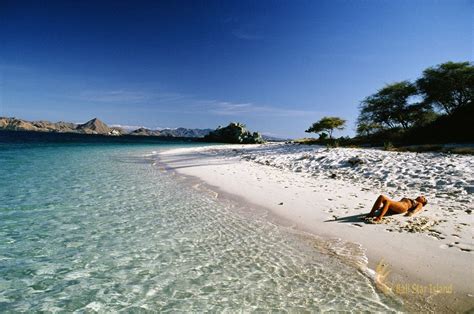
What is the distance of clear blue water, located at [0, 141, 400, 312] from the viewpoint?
4.04 meters

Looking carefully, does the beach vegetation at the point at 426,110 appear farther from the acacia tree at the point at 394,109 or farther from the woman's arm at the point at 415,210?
the woman's arm at the point at 415,210

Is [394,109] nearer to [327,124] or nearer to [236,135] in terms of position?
[327,124]

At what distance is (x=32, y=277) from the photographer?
4.65 metres

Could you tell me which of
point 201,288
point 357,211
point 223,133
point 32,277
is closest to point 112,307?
point 201,288

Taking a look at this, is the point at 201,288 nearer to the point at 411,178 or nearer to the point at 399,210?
the point at 399,210

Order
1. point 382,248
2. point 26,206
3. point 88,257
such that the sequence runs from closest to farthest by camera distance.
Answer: point 88,257
point 382,248
point 26,206

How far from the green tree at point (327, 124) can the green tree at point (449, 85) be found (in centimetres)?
1423

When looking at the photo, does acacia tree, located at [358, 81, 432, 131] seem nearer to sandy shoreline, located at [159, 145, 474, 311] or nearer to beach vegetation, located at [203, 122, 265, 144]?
sandy shoreline, located at [159, 145, 474, 311]

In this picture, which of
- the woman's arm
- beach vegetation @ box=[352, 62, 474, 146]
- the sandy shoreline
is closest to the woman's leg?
the sandy shoreline

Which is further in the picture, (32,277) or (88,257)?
(88,257)

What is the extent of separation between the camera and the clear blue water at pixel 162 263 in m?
4.04

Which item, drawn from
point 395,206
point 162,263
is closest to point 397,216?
point 395,206

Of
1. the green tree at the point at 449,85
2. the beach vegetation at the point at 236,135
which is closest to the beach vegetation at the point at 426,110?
the green tree at the point at 449,85

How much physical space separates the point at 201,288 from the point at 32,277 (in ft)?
9.89
